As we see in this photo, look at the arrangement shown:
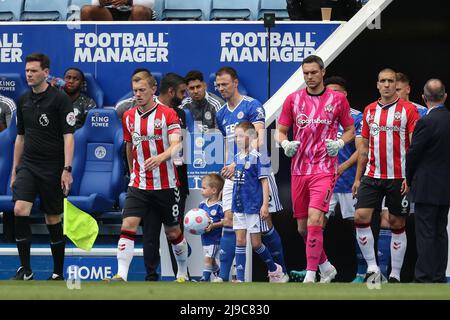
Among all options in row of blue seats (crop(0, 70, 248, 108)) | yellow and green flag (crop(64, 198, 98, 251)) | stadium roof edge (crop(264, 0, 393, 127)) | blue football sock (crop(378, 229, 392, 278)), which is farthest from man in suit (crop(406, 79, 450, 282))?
row of blue seats (crop(0, 70, 248, 108))

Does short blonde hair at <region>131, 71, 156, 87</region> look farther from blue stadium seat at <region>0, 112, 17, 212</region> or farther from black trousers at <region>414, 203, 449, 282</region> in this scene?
blue stadium seat at <region>0, 112, 17, 212</region>

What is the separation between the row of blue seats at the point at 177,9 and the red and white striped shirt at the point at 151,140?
360 centimetres

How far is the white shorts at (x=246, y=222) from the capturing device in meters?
10.8

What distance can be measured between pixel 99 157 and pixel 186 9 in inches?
84.5

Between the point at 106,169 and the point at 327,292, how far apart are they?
462 cm

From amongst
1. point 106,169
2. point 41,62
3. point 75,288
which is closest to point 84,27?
point 106,169

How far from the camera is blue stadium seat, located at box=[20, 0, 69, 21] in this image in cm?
1423

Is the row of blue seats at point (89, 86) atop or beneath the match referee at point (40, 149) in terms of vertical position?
atop

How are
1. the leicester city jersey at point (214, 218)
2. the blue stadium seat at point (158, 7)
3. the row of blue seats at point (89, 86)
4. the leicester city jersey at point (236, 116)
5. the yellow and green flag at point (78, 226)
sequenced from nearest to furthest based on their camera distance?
the yellow and green flag at point (78, 226), the leicester city jersey at point (236, 116), the leicester city jersey at point (214, 218), the row of blue seats at point (89, 86), the blue stadium seat at point (158, 7)

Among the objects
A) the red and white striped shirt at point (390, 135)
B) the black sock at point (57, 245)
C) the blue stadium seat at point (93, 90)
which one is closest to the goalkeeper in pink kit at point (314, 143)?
the red and white striped shirt at point (390, 135)

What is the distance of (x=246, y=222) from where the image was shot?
35.7ft

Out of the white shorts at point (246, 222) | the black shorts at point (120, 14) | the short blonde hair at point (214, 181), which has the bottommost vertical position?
the white shorts at point (246, 222)

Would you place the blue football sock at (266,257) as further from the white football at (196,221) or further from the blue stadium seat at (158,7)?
the blue stadium seat at (158,7)

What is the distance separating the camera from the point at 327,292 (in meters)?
8.62
